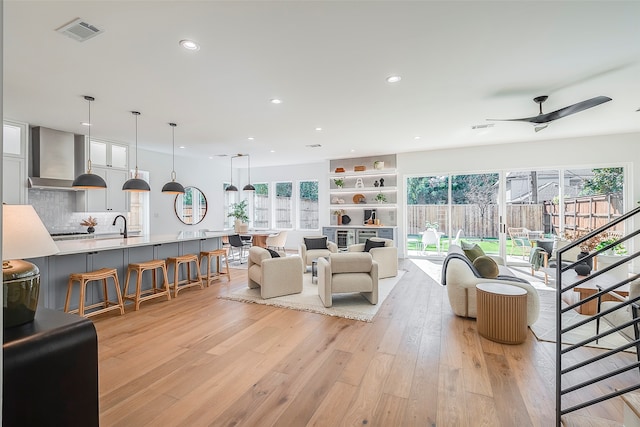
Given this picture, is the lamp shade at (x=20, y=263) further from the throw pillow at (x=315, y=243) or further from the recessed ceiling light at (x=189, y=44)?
the throw pillow at (x=315, y=243)

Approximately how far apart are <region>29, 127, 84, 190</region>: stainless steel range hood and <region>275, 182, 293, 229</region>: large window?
5691mm

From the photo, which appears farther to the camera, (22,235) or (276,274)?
(276,274)

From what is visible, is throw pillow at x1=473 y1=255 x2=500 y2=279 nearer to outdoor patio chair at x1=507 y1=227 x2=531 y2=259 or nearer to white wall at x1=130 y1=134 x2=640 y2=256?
outdoor patio chair at x1=507 y1=227 x2=531 y2=259

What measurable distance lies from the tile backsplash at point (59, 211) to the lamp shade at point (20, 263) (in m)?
5.03

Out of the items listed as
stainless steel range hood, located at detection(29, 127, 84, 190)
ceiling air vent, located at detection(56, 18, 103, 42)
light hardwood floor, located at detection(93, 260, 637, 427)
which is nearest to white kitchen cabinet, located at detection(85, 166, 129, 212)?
→ stainless steel range hood, located at detection(29, 127, 84, 190)

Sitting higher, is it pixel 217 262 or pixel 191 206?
pixel 191 206

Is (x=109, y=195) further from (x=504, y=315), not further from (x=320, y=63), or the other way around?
(x=504, y=315)

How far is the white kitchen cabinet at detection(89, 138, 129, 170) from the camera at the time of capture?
604 cm

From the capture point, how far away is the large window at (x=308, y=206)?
980 cm

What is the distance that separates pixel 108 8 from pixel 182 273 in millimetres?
4081

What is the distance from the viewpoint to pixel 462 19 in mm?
2387

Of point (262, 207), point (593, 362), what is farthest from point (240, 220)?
point (593, 362)

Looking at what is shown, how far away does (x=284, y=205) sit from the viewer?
10.3 meters

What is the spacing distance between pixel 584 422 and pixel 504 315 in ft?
3.73
